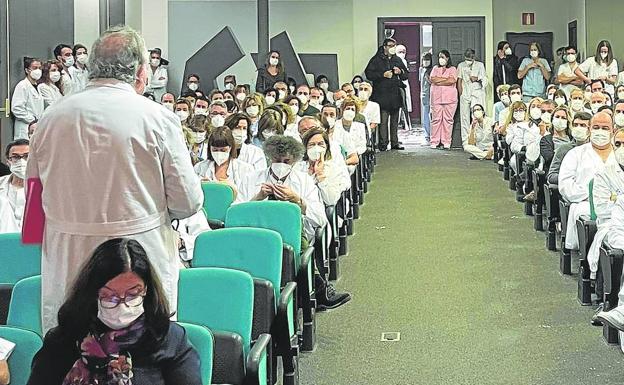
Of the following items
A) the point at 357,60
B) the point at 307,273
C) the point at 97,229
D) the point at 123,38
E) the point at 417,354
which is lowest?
the point at 417,354

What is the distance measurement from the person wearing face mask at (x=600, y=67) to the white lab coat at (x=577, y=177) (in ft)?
25.0

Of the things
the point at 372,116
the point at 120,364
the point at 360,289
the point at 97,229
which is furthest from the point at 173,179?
the point at 372,116

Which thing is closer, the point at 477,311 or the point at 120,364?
the point at 120,364

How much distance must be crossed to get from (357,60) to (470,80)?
1.95 metres

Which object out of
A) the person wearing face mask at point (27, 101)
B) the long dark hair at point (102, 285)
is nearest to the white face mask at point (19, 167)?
the long dark hair at point (102, 285)

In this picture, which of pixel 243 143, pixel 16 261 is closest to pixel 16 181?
pixel 16 261

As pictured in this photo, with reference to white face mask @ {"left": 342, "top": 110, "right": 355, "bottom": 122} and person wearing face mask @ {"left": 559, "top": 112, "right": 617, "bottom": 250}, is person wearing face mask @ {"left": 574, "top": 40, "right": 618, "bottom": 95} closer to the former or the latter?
white face mask @ {"left": 342, "top": 110, "right": 355, "bottom": 122}

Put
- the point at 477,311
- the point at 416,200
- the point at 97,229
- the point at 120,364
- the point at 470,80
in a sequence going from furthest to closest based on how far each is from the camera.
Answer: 1. the point at 470,80
2. the point at 416,200
3. the point at 477,311
4. the point at 97,229
5. the point at 120,364

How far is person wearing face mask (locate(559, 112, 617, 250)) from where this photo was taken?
6996mm

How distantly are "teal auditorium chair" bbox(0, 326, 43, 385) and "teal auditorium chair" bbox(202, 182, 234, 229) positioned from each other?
309 centimetres

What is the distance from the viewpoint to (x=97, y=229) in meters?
3.07

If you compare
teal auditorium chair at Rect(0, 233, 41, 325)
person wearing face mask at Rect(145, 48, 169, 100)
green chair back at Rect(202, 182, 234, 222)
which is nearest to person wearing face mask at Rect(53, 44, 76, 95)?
person wearing face mask at Rect(145, 48, 169, 100)

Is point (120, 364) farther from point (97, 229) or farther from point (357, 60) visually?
point (357, 60)

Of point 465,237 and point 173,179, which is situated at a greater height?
point 173,179
